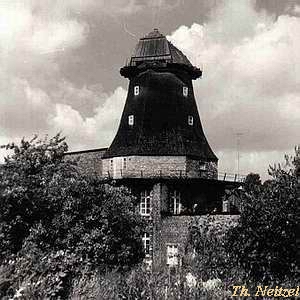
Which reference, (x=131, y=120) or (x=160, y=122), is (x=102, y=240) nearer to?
(x=160, y=122)

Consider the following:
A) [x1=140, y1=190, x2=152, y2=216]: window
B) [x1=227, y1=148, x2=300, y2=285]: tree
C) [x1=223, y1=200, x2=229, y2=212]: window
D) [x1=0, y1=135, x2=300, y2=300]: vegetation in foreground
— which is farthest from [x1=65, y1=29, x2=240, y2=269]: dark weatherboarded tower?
[x1=227, y1=148, x2=300, y2=285]: tree

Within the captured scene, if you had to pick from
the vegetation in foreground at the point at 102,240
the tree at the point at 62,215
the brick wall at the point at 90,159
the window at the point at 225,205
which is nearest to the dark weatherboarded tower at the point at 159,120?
the brick wall at the point at 90,159

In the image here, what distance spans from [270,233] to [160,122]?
3059 centimetres

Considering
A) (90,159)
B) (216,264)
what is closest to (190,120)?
(90,159)

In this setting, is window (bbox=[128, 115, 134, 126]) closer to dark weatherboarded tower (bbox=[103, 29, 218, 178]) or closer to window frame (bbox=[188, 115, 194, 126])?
dark weatherboarded tower (bbox=[103, 29, 218, 178])

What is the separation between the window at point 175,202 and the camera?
44909 mm

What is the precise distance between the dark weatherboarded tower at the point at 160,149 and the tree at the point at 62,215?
15742mm

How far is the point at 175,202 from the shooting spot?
148 ft

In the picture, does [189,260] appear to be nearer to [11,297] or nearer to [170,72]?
[11,297]

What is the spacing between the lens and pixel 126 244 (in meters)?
27.0

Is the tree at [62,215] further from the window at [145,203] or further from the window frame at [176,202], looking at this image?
the window frame at [176,202]

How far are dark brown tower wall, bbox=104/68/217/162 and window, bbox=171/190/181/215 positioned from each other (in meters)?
2.87

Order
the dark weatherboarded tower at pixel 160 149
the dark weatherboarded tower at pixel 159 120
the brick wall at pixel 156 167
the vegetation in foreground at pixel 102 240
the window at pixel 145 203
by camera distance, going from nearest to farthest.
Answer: the vegetation in foreground at pixel 102 240 → the window at pixel 145 203 → the dark weatherboarded tower at pixel 160 149 → the brick wall at pixel 156 167 → the dark weatherboarded tower at pixel 159 120

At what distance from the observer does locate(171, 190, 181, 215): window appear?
44.9 meters
